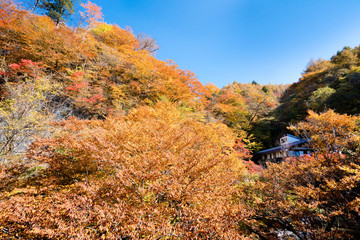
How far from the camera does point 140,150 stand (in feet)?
18.4

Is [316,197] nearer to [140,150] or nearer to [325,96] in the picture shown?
[140,150]

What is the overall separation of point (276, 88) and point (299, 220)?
4842cm

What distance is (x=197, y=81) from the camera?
17828 mm

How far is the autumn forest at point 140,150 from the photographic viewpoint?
136 inches

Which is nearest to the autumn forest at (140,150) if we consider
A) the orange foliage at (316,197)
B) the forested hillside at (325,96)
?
the orange foliage at (316,197)

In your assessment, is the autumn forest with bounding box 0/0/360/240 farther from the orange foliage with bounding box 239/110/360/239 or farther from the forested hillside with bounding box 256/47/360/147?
the forested hillside with bounding box 256/47/360/147

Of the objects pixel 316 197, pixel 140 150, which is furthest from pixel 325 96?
pixel 140 150

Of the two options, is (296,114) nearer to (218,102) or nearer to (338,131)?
(218,102)

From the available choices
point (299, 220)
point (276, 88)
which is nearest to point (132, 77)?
point (299, 220)

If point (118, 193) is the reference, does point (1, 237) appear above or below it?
below

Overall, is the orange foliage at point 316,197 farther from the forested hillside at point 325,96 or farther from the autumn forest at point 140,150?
the forested hillside at point 325,96

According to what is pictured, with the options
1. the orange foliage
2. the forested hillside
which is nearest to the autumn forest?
the orange foliage

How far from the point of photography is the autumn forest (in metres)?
3.45

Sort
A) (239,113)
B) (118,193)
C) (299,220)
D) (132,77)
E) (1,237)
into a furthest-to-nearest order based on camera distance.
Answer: (239,113) → (132,77) → (299,220) → (118,193) → (1,237)
